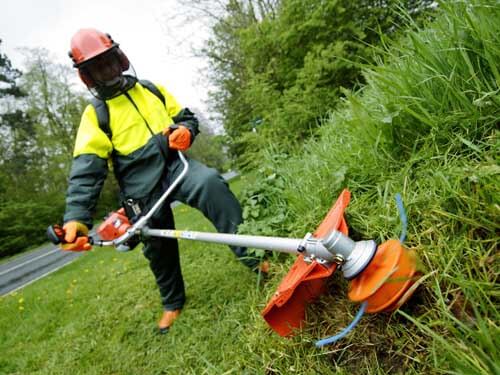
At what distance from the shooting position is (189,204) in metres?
2.13

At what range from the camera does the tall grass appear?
2.71 ft

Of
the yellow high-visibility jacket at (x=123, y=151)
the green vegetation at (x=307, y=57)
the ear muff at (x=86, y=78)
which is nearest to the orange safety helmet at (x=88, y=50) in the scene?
the ear muff at (x=86, y=78)

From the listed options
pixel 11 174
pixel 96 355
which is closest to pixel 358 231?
pixel 96 355

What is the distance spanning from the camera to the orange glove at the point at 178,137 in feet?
6.97

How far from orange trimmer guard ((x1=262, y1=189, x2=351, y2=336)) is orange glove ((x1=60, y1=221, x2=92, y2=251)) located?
1362 mm

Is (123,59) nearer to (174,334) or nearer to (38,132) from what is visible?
(174,334)

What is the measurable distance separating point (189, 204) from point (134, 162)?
0.51 metres

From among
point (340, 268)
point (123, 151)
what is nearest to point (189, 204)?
point (123, 151)

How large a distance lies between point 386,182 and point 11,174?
27.3 m

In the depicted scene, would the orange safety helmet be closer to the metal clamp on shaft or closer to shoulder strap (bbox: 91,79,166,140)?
shoulder strap (bbox: 91,79,166,140)

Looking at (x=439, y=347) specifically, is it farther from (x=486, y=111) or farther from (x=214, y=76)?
(x=214, y=76)

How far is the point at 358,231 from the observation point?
1.30 m

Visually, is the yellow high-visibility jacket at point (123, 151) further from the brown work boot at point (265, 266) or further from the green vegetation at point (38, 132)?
the green vegetation at point (38, 132)

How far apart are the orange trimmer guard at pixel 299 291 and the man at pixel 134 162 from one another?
0.74 metres
